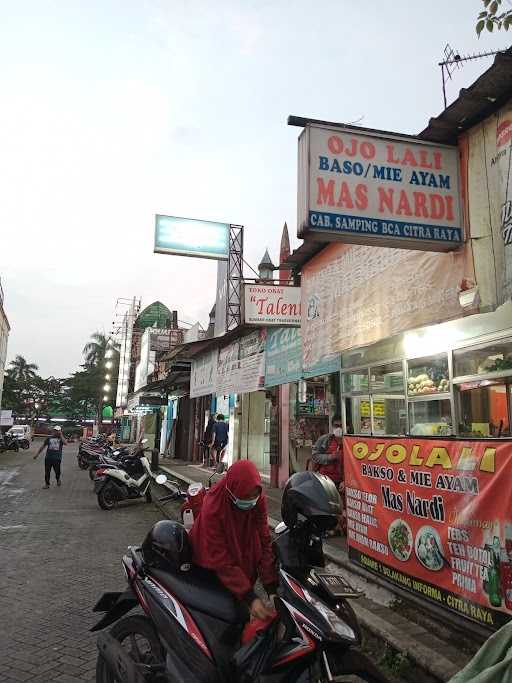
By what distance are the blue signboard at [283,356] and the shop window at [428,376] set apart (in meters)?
3.17

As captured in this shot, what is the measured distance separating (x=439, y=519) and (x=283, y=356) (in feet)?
25.1

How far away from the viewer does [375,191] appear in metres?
5.58

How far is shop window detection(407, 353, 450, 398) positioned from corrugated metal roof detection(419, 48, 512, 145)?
2.89 m

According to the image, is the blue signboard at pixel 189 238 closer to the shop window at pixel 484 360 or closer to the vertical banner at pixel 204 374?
the vertical banner at pixel 204 374

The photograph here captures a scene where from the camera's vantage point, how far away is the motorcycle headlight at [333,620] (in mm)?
2127

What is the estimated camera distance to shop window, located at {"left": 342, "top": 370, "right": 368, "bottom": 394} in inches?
350

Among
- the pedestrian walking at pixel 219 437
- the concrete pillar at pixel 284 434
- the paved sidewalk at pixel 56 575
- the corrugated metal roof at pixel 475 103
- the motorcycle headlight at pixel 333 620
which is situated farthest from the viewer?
the pedestrian walking at pixel 219 437

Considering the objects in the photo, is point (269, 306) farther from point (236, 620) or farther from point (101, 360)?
point (101, 360)

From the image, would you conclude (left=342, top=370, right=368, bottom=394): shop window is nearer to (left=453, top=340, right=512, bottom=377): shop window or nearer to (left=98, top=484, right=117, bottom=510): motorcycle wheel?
(left=453, top=340, right=512, bottom=377): shop window

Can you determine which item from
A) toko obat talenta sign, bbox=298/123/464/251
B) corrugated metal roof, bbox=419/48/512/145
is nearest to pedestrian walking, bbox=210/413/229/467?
toko obat talenta sign, bbox=298/123/464/251

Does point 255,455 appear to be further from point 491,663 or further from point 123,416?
point 123,416

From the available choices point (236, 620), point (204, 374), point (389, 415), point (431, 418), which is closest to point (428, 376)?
point (431, 418)

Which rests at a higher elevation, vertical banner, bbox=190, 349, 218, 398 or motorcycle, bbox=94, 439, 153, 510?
vertical banner, bbox=190, 349, 218, 398

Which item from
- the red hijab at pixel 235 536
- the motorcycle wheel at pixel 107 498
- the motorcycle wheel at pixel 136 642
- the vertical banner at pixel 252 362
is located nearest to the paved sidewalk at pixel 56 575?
the motorcycle wheel at pixel 107 498
